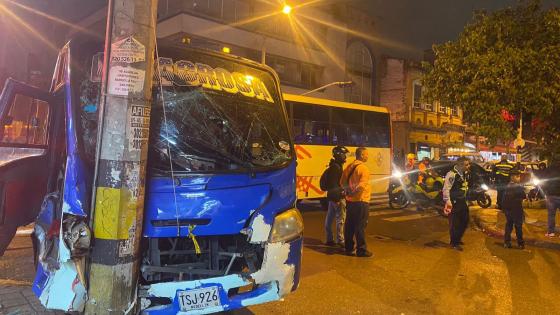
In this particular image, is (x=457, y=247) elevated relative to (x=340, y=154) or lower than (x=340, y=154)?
lower

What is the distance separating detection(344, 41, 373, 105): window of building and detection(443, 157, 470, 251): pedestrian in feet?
104

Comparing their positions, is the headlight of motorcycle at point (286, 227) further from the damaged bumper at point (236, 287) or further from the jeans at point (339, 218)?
the jeans at point (339, 218)

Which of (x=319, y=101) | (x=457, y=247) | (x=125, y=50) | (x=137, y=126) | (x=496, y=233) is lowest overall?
(x=457, y=247)

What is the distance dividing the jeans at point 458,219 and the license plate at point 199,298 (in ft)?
20.9

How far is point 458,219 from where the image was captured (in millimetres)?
8805

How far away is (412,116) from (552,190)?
97.7 ft

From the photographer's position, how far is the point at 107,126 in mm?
3477

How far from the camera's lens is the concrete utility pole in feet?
11.3

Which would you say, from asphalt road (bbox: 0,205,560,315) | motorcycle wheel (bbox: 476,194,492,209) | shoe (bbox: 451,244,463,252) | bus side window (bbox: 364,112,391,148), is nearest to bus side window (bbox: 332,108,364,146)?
bus side window (bbox: 364,112,391,148)

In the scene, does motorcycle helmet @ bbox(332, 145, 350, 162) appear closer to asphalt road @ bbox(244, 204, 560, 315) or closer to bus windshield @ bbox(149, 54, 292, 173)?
asphalt road @ bbox(244, 204, 560, 315)

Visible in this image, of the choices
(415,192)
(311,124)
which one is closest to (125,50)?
(311,124)

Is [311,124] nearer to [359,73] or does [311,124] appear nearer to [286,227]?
[286,227]

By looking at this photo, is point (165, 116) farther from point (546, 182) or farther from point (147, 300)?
point (546, 182)

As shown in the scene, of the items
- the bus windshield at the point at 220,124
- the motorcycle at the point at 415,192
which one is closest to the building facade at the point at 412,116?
the motorcycle at the point at 415,192
